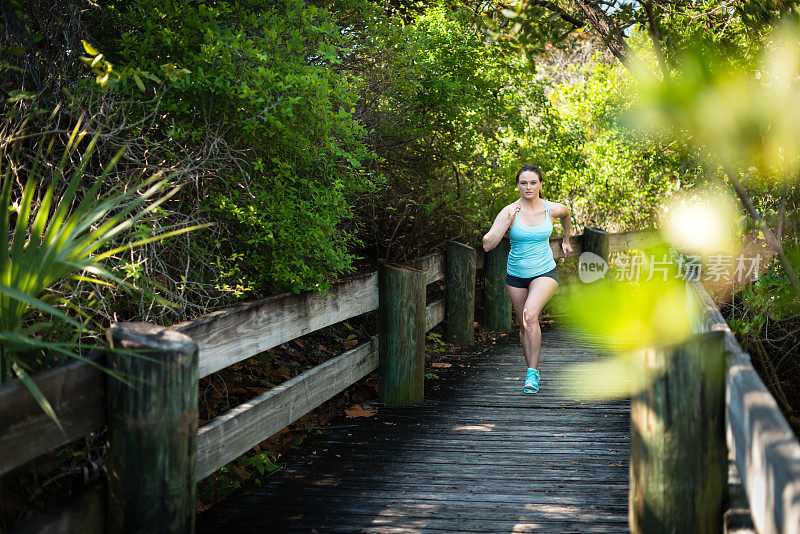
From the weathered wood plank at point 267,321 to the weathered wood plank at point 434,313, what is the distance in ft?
7.58

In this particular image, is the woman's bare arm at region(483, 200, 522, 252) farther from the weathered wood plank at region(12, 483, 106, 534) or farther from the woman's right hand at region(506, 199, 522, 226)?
the weathered wood plank at region(12, 483, 106, 534)

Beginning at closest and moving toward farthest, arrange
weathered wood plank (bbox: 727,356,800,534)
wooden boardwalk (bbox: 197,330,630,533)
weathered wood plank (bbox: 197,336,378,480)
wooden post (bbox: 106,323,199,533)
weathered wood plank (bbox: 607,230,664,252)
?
weathered wood plank (bbox: 727,356,800,534)
wooden post (bbox: 106,323,199,533)
weathered wood plank (bbox: 197,336,378,480)
wooden boardwalk (bbox: 197,330,630,533)
weathered wood plank (bbox: 607,230,664,252)

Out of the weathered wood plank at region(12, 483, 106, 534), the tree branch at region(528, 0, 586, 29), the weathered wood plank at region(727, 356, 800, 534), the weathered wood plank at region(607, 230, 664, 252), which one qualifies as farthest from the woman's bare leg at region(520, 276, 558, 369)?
the weathered wood plank at region(607, 230, 664, 252)

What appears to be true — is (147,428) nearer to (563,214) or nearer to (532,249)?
(532,249)

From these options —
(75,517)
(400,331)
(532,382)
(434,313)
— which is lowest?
(532,382)

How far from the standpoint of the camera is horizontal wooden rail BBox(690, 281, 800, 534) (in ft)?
6.51

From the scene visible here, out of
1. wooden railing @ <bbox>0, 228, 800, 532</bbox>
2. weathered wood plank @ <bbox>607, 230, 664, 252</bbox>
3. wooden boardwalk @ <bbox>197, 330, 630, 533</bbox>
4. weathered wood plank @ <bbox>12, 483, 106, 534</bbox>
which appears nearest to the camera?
wooden railing @ <bbox>0, 228, 800, 532</bbox>

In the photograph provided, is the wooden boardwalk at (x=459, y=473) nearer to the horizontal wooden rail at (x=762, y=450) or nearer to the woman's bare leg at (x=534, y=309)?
the woman's bare leg at (x=534, y=309)

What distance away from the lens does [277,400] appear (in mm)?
4492

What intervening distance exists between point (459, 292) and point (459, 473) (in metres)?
4.27

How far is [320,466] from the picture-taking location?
15.8 feet

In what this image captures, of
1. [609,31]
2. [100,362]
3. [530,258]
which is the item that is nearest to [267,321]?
[100,362]

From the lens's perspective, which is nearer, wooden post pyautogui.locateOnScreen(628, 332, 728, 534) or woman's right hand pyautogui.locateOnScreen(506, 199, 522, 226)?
wooden post pyautogui.locateOnScreen(628, 332, 728, 534)

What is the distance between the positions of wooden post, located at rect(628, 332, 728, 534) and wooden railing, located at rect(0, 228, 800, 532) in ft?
0.46
